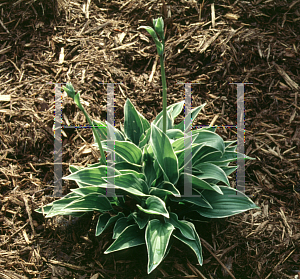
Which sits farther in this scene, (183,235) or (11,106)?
(11,106)

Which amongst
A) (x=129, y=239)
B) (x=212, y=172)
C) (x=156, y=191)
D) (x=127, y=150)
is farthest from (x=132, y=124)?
(x=129, y=239)

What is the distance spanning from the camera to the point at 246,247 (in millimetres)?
2359

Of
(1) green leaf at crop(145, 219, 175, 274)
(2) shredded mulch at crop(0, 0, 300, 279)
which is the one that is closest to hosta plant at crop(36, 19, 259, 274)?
(1) green leaf at crop(145, 219, 175, 274)

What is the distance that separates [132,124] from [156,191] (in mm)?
584

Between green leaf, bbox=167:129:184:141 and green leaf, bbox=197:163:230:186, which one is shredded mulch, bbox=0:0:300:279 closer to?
green leaf, bbox=197:163:230:186

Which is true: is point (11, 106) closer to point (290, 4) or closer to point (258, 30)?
point (258, 30)

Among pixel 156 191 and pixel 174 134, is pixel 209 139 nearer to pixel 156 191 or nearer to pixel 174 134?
pixel 174 134

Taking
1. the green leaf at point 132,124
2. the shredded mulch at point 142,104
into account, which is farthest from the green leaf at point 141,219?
the green leaf at point 132,124

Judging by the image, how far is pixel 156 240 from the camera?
1.94m

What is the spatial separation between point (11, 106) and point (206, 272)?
2236 millimetres

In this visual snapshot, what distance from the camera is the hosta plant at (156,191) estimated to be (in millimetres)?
1996

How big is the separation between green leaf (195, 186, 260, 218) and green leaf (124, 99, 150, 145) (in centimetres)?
63

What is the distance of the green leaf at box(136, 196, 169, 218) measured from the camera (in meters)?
1.91

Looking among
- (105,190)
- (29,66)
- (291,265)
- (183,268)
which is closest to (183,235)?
(183,268)
